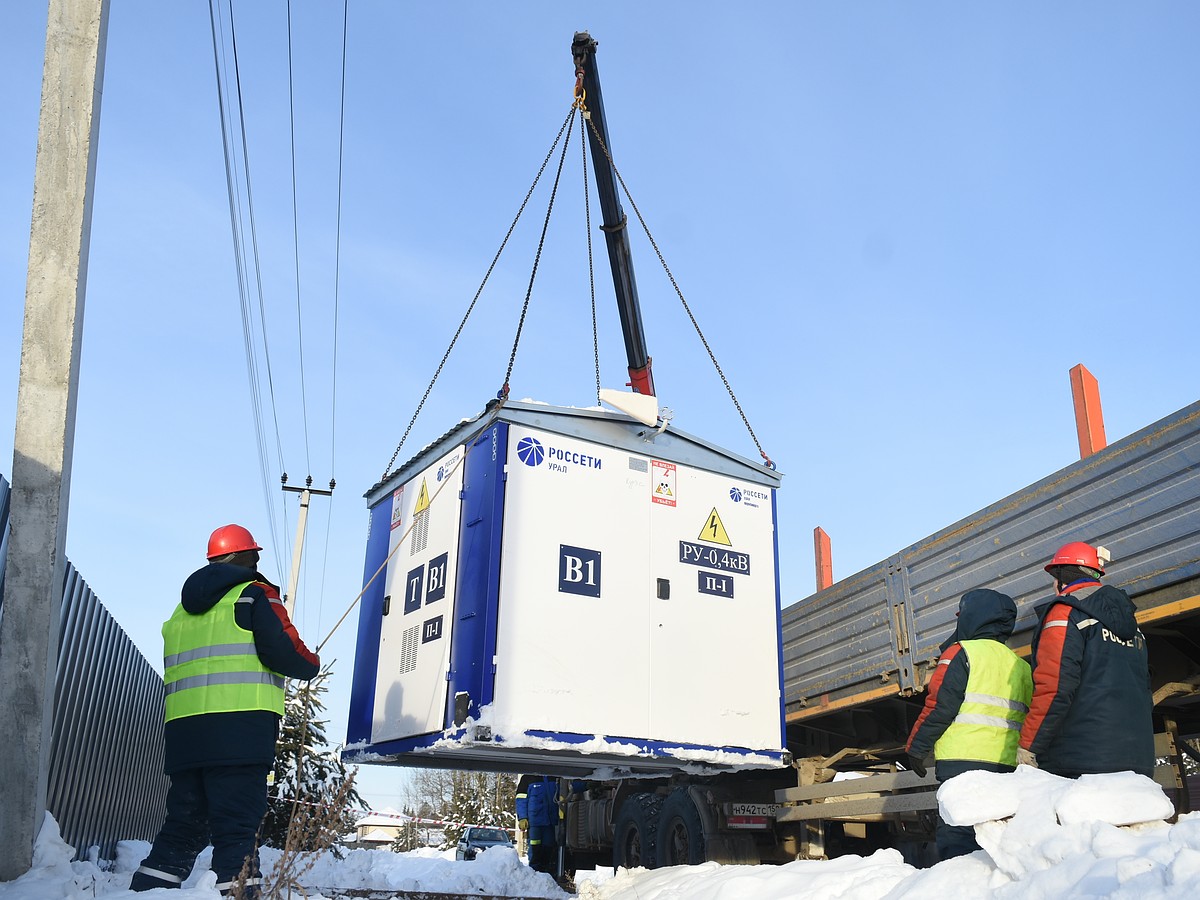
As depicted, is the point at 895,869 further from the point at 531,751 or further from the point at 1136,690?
the point at 531,751

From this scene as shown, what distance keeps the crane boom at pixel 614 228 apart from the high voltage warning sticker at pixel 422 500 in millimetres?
3515

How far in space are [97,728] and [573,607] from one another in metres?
3.01

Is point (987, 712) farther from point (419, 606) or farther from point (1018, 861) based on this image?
point (419, 606)

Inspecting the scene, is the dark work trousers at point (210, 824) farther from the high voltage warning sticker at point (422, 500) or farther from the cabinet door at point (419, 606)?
the high voltage warning sticker at point (422, 500)

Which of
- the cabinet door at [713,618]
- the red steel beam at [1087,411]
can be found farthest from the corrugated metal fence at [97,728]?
the red steel beam at [1087,411]

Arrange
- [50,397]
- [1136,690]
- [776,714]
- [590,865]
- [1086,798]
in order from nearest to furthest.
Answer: [1086,798], [50,397], [1136,690], [776,714], [590,865]

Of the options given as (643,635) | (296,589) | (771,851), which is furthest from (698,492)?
(296,589)

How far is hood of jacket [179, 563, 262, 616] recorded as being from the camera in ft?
15.0

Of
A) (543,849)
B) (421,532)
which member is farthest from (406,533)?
(543,849)

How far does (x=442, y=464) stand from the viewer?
785cm

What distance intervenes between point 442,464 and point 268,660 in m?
3.42

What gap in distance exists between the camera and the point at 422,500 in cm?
803

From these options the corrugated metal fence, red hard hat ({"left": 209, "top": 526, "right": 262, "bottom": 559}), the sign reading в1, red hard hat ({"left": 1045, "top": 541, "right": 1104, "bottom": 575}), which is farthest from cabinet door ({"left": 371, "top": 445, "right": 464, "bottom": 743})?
red hard hat ({"left": 1045, "top": 541, "right": 1104, "bottom": 575})

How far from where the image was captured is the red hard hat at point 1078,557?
5.25 m
